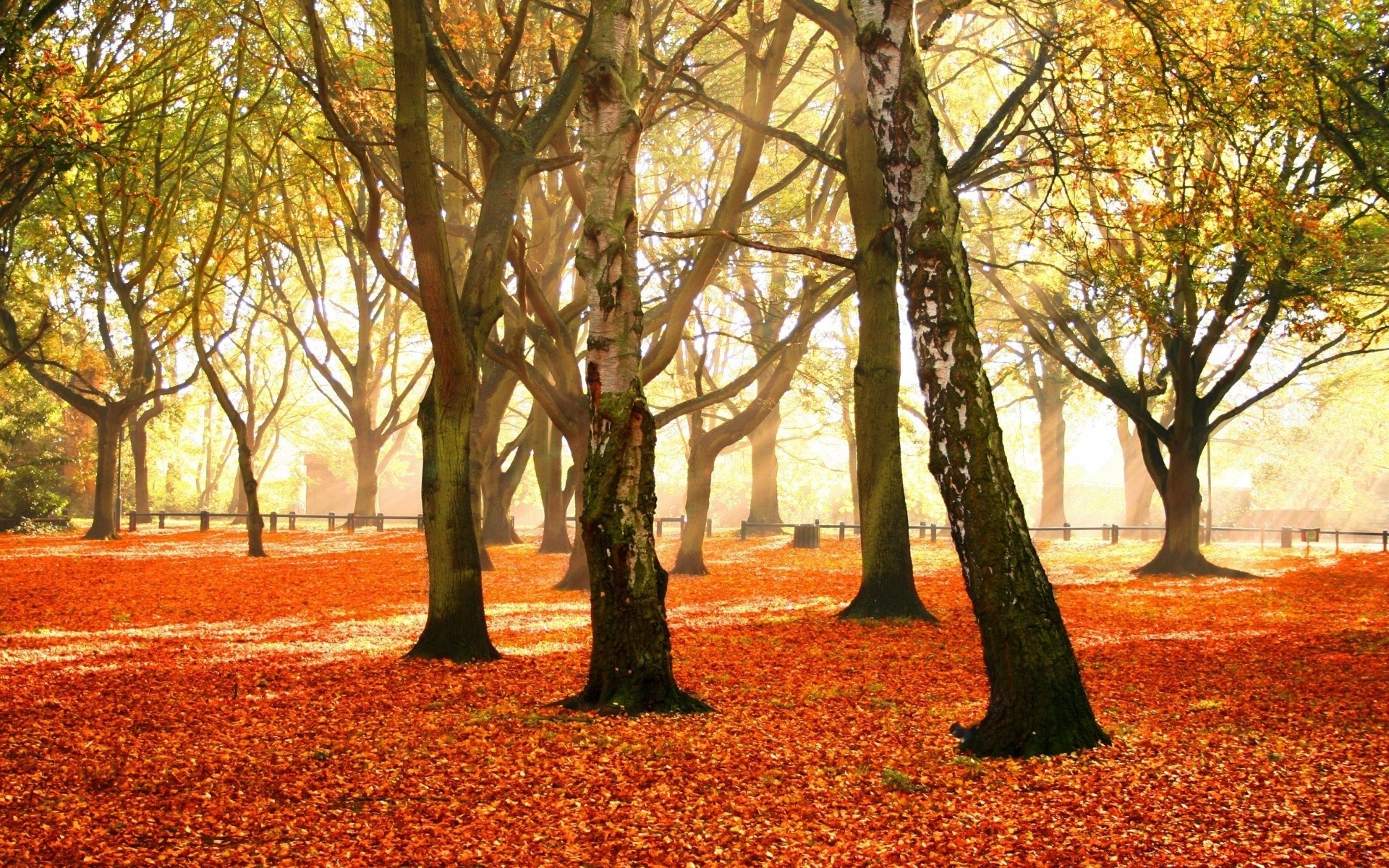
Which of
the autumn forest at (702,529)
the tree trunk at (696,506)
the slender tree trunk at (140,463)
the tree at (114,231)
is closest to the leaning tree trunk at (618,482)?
the autumn forest at (702,529)

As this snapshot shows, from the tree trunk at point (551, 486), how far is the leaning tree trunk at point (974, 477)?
18632 mm

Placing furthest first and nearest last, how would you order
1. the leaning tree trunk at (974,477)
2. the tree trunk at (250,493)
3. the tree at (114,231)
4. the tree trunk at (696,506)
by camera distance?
the tree trunk at (250,493)
the tree trunk at (696,506)
the tree at (114,231)
the leaning tree trunk at (974,477)

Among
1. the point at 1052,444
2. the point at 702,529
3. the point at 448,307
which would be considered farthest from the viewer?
the point at 1052,444

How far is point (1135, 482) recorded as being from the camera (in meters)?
41.9

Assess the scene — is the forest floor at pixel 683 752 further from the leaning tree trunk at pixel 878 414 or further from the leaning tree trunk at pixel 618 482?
the leaning tree trunk at pixel 878 414

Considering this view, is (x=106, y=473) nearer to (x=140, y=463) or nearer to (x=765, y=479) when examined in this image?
(x=140, y=463)

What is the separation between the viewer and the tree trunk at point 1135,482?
39562 mm

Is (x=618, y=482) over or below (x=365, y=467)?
below

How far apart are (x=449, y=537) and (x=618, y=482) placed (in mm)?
3187

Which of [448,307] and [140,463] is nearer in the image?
[448,307]

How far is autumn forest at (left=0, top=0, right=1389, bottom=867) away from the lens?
5.18 m

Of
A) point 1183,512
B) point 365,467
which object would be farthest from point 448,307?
point 365,467

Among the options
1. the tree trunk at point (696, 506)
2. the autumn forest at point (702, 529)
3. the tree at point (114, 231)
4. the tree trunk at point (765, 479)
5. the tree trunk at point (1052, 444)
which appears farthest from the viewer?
the tree trunk at point (1052, 444)

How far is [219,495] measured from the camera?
64375mm
